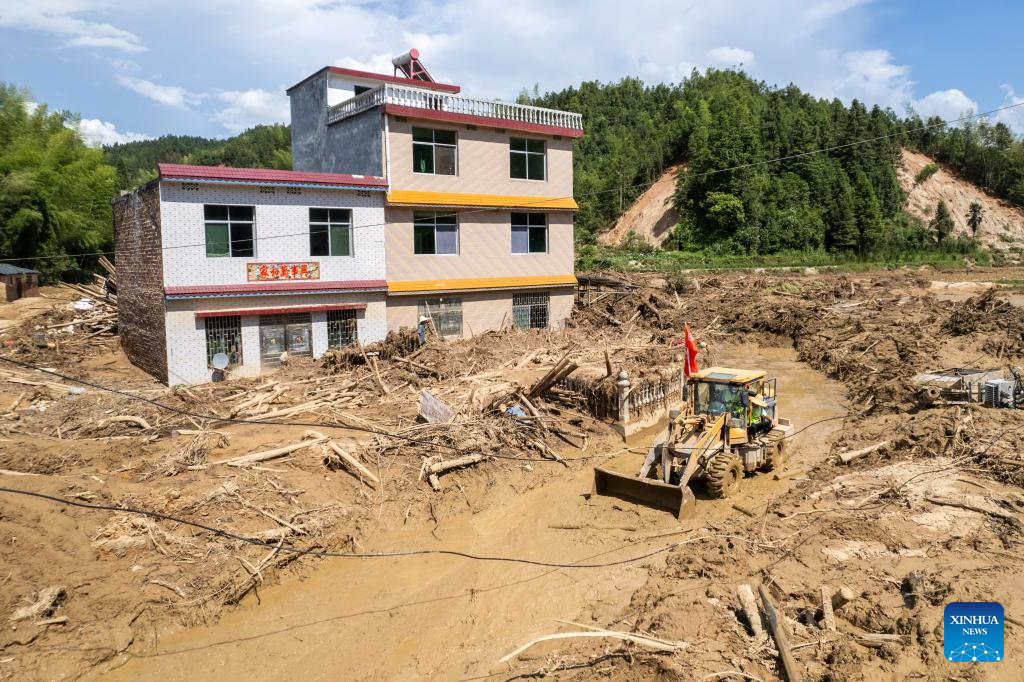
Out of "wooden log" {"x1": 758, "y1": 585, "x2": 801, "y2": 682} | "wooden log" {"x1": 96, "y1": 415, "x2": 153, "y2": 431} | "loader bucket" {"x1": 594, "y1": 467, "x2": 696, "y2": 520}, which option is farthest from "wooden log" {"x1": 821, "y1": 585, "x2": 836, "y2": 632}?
"wooden log" {"x1": 96, "y1": 415, "x2": 153, "y2": 431}

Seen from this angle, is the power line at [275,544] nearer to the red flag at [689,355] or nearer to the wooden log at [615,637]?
the wooden log at [615,637]

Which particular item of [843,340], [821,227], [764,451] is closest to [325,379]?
[764,451]

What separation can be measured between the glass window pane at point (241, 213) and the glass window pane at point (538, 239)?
39.3ft

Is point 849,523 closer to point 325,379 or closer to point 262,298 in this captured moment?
point 325,379

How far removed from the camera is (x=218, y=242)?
2227 centimetres

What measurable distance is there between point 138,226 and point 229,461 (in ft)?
40.5

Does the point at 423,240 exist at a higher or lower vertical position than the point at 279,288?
higher

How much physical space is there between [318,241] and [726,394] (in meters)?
15.3

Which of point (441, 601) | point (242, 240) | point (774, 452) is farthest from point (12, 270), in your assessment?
point (774, 452)

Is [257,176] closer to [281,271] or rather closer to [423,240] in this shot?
[281,271]

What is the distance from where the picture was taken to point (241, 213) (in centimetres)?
2277

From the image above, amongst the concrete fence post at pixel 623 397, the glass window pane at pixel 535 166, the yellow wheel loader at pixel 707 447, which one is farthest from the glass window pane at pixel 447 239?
the yellow wheel loader at pixel 707 447

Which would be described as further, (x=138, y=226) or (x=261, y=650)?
(x=138, y=226)

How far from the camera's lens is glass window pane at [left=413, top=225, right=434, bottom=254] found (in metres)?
27.1
